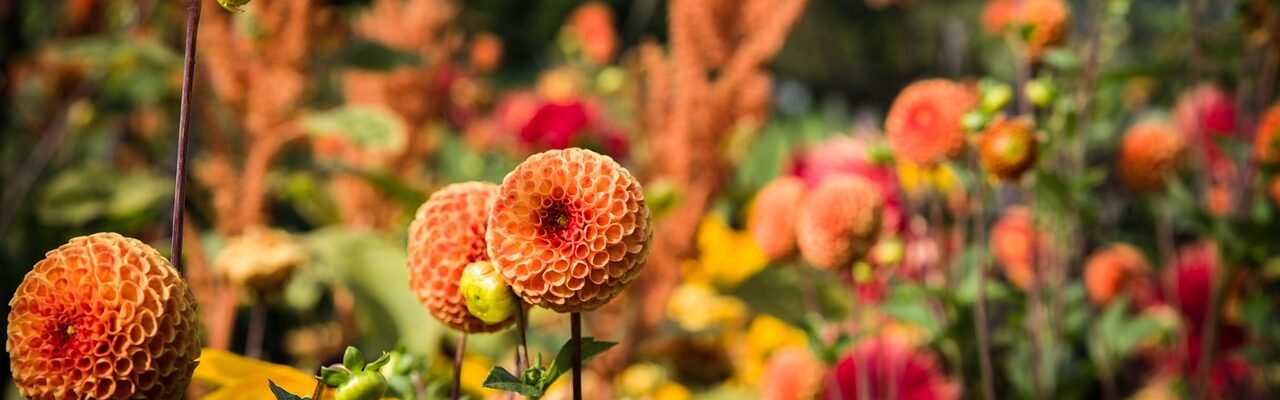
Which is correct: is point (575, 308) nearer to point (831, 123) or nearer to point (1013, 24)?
point (1013, 24)

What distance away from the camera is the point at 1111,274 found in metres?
0.90

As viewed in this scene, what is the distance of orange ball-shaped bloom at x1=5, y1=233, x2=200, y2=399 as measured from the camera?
219 millimetres

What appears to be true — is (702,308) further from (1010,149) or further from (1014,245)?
(1010,149)

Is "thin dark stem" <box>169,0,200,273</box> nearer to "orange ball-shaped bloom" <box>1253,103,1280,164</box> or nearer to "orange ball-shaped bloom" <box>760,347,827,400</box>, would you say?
"orange ball-shaped bloom" <box>760,347,827,400</box>

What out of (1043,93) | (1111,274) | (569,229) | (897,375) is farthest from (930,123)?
(1111,274)

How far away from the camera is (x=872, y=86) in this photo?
245cm

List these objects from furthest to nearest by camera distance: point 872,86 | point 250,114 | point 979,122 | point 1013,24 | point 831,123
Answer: point 872,86
point 831,123
point 250,114
point 1013,24
point 979,122

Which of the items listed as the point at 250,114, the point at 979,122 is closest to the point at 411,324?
the point at 250,114

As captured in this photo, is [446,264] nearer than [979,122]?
Yes

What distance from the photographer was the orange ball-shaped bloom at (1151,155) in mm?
752

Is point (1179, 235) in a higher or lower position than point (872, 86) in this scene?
lower

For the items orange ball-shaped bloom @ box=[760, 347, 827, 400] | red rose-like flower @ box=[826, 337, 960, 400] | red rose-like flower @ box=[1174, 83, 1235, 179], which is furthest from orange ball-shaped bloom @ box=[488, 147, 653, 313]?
red rose-like flower @ box=[1174, 83, 1235, 179]

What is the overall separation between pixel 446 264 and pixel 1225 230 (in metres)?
0.54

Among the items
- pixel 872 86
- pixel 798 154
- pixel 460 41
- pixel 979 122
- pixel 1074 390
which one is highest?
pixel 872 86
